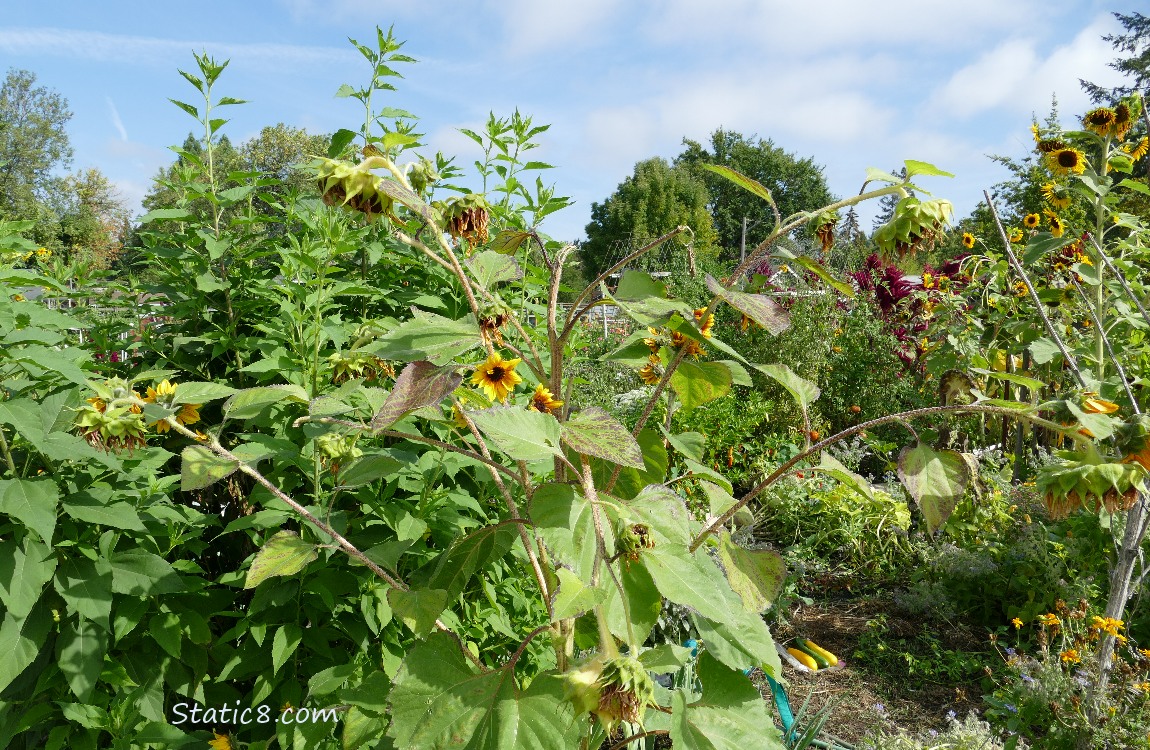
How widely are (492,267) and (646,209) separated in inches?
1166

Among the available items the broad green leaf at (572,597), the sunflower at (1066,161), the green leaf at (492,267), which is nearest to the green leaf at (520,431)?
the broad green leaf at (572,597)

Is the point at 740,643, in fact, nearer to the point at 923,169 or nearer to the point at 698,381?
the point at 698,381

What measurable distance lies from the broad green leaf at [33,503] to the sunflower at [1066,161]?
9.98 ft

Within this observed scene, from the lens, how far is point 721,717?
970 millimetres

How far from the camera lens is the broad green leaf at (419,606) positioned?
0.94 meters

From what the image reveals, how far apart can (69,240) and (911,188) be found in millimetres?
32641

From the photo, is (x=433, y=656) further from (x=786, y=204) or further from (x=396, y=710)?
(x=786, y=204)

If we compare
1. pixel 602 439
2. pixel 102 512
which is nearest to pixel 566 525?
pixel 602 439

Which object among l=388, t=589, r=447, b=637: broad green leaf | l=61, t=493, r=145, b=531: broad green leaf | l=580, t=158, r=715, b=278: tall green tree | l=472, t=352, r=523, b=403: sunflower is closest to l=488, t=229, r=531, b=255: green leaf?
l=472, t=352, r=523, b=403: sunflower

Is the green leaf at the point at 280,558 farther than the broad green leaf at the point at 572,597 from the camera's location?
Yes

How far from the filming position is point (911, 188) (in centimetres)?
89

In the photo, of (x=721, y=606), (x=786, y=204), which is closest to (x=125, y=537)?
(x=721, y=606)

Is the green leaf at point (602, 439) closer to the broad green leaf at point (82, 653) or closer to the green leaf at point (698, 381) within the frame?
the green leaf at point (698, 381)

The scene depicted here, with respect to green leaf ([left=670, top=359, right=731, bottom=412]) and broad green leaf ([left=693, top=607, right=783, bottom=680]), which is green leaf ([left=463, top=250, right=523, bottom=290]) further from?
broad green leaf ([left=693, top=607, right=783, bottom=680])
